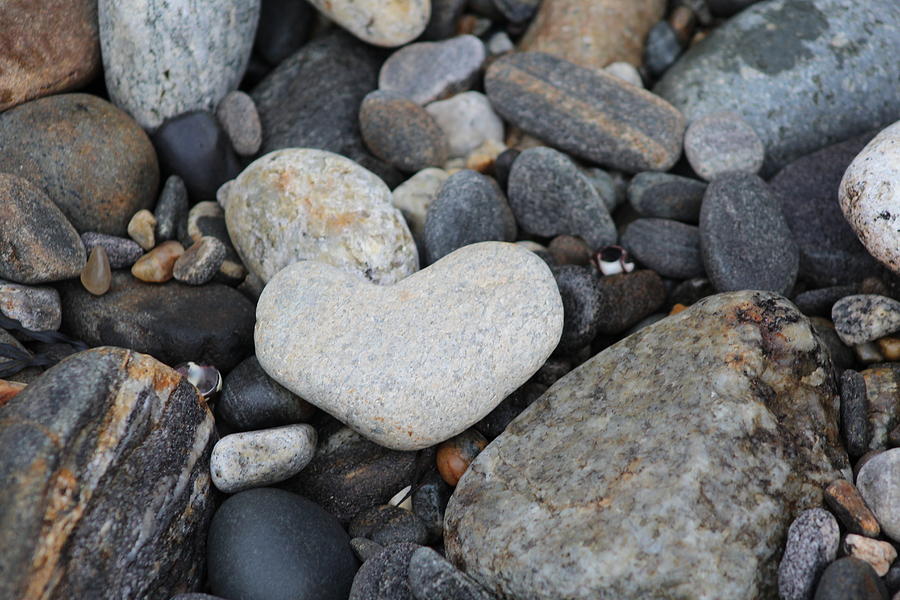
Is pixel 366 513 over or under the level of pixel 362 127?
under

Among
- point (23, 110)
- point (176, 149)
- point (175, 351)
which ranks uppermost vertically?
point (23, 110)

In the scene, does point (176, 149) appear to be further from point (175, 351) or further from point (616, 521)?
point (616, 521)

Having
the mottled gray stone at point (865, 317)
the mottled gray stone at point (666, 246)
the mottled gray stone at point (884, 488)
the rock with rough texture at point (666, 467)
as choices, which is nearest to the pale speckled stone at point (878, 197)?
the mottled gray stone at point (865, 317)

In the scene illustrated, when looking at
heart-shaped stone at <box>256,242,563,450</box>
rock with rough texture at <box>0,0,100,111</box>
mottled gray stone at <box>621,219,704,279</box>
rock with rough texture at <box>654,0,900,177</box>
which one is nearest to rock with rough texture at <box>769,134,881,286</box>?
rock with rough texture at <box>654,0,900,177</box>

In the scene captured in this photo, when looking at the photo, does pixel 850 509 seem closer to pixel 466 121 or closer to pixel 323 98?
pixel 466 121

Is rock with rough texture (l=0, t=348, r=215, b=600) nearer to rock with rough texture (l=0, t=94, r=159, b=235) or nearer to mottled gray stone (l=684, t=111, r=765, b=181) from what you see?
rock with rough texture (l=0, t=94, r=159, b=235)

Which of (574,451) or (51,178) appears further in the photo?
(51,178)

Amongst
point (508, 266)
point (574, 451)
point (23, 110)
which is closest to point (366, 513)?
point (574, 451)

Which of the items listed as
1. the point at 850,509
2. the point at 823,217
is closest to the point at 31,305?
the point at 850,509
